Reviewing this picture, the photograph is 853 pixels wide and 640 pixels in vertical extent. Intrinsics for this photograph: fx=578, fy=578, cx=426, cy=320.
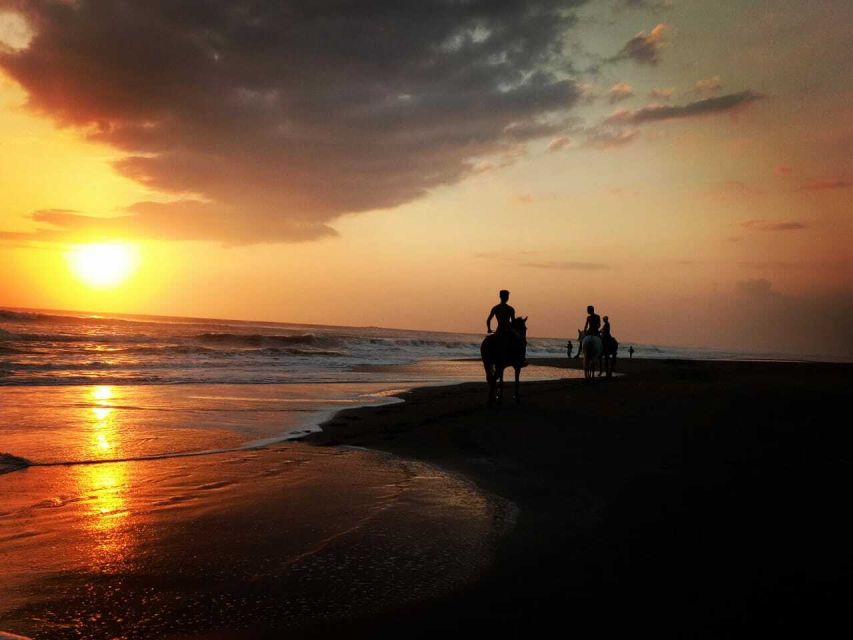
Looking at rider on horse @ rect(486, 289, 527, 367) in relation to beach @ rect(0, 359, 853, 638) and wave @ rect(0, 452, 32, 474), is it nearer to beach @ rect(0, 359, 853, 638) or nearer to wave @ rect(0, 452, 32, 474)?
beach @ rect(0, 359, 853, 638)

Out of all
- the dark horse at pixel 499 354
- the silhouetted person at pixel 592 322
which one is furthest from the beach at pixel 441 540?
the silhouetted person at pixel 592 322

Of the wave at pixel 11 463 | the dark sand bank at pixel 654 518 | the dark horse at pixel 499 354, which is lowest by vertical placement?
the wave at pixel 11 463

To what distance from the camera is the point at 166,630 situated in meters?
2.91

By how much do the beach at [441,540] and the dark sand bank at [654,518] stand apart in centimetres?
2

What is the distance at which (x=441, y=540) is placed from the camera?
14.1 ft

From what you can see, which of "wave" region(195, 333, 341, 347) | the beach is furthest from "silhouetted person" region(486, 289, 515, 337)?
"wave" region(195, 333, 341, 347)

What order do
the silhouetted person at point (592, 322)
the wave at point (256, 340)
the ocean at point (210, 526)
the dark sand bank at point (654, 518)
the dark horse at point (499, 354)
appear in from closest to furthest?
1. the dark sand bank at point (654, 518)
2. the ocean at point (210, 526)
3. the dark horse at point (499, 354)
4. the silhouetted person at point (592, 322)
5. the wave at point (256, 340)

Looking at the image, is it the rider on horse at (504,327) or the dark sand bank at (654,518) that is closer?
the dark sand bank at (654,518)

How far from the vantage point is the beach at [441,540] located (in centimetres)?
305

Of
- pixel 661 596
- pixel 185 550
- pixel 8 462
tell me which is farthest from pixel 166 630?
pixel 8 462

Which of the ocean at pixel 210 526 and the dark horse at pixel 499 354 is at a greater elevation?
the dark horse at pixel 499 354

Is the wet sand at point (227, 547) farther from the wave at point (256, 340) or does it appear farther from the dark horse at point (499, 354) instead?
the wave at point (256, 340)

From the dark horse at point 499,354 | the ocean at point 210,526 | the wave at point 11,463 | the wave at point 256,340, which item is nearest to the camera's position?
the ocean at point 210,526

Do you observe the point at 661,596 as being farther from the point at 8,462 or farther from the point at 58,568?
the point at 8,462
